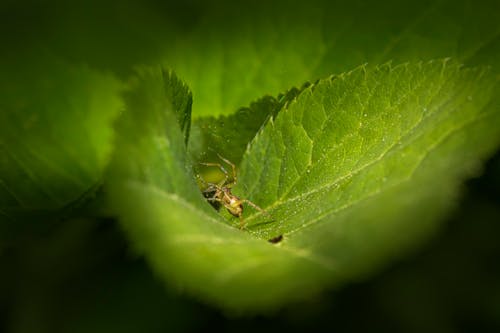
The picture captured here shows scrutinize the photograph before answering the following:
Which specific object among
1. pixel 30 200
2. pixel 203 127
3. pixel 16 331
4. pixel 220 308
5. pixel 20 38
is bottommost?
pixel 220 308

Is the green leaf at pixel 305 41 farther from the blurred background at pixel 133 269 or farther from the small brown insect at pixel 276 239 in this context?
the small brown insect at pixel 276 239

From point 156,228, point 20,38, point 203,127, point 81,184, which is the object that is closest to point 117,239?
point 81,184

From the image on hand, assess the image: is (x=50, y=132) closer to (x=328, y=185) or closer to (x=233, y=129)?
(x=233, y=129)

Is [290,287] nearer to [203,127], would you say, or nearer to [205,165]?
[203,127]

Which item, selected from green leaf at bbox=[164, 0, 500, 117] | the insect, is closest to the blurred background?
green leaf at bbox=[164, 0, 500, 117]

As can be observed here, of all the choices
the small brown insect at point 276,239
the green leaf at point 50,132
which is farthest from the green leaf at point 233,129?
the small brown insect at point 276,239
